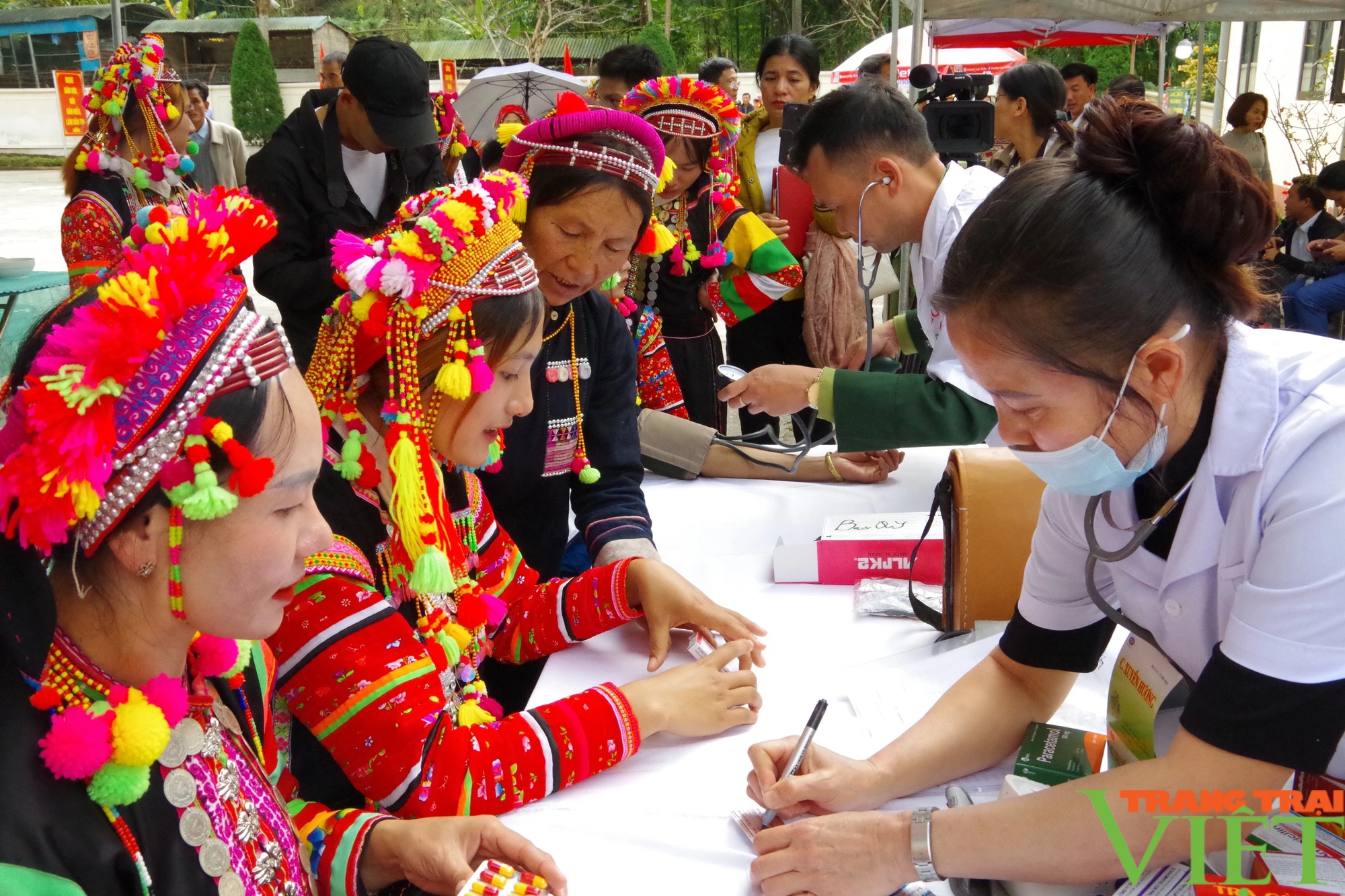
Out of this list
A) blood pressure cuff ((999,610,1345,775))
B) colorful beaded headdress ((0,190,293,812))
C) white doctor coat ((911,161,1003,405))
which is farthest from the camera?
white doctor coat ((911,161,1003,405))

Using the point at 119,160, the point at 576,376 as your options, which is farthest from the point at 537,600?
the point at 119,160

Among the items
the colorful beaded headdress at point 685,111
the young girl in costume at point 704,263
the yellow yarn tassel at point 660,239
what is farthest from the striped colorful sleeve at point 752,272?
the yellow yarn tassel at point 660,239

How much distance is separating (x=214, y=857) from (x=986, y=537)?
1.17 metres

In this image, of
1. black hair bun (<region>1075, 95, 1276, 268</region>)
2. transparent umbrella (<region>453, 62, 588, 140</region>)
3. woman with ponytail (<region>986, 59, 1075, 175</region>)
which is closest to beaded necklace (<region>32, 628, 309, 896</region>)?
black hair bun (<region>1075, 95, 1276, 268</region>)

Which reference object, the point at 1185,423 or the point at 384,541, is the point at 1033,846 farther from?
the point at 384,541

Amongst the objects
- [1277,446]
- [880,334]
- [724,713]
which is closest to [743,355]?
[880,334]

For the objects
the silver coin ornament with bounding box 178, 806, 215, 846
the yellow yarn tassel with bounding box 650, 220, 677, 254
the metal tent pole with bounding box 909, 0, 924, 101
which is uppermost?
the metal tent pole with bounding box 909, 0, 924, 101

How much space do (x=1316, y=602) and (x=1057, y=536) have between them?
14.5 inches

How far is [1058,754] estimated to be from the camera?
121 centimetres

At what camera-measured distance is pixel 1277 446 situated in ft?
3.19

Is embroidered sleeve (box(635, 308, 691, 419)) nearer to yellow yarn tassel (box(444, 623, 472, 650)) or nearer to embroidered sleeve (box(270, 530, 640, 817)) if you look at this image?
yellow yarn tassel (box(444, 623, 472, 650))

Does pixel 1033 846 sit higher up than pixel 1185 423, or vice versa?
pixel 1185 423

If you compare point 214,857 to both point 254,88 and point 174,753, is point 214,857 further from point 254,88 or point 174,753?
point 254,88

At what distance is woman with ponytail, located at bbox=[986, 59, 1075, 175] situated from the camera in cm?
452
